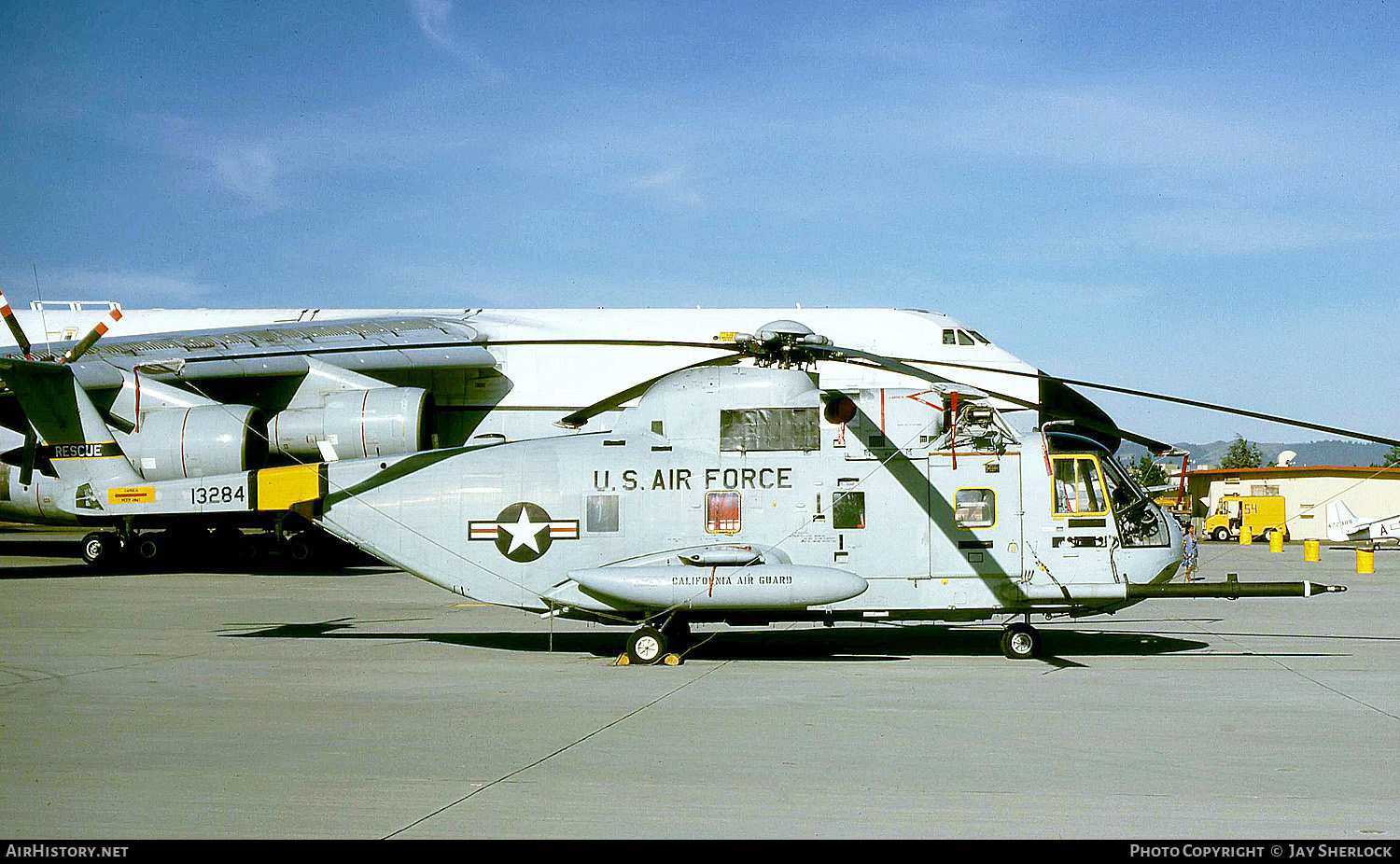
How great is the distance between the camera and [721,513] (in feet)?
39.1

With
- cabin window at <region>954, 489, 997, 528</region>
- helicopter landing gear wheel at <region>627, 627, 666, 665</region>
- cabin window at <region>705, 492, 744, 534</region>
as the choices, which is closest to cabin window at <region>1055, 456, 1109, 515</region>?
cabin window at <region>954, 489, 997, 528</region>

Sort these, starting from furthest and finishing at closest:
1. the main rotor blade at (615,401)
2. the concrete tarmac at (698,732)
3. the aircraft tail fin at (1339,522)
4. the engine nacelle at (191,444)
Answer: the aircraft tail fin at (1339,522) < the engine nacelle at (191,444) < the main rotor blade at (615,401) < the concrete tarmac at (698,732)

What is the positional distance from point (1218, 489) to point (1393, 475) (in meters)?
10.1

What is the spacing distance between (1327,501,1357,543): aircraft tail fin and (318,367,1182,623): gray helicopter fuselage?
112 ft

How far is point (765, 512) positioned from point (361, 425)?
40.9ft

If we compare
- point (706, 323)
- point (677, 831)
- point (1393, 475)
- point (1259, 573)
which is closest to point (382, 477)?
point (677, 831)

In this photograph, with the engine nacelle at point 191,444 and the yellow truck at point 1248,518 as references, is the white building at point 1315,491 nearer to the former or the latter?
the yellow truck at point 1248,518

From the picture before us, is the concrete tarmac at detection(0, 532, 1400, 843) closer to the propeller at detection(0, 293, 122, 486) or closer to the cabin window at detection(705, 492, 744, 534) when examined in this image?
the cabin window at detection(705, 492, 744, 534)

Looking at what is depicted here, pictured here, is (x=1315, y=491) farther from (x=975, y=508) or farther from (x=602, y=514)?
(x=602, y=514)

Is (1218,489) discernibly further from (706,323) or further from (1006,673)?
(1006,673)

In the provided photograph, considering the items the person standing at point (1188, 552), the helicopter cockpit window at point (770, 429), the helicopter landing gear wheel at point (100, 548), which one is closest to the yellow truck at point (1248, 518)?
the person standing at point (1188, 552)

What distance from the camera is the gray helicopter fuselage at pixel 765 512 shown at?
11.5m

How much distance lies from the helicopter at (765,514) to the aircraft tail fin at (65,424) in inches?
208

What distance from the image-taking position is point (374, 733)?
8.01 metres
